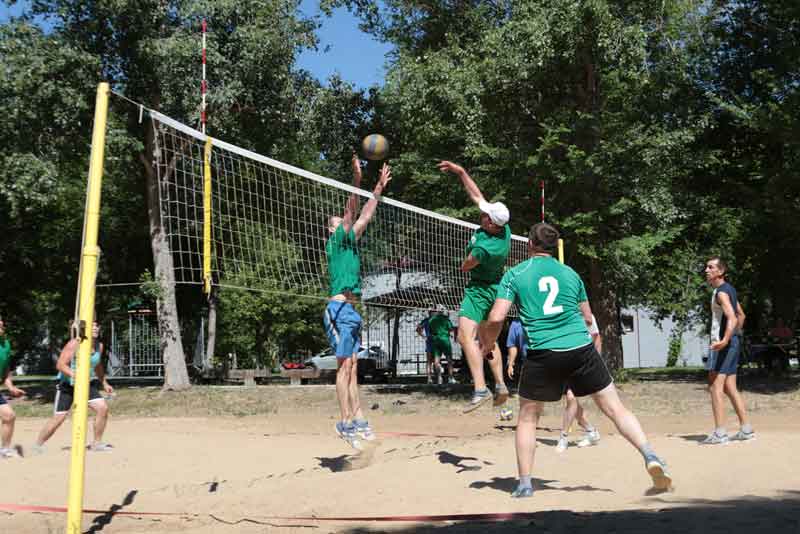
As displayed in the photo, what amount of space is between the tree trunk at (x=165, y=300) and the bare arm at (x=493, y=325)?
1269cm

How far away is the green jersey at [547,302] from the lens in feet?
17.8

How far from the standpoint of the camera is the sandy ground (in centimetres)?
484

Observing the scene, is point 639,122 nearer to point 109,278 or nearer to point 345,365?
point 345,365

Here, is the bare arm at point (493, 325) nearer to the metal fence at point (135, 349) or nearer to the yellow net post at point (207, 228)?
the yellow net post at point (207, 228)

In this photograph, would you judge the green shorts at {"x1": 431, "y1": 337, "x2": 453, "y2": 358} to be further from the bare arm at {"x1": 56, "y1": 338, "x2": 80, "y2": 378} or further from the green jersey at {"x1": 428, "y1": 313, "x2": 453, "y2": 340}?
the bare arm at {"x1": 56, "y1": 338, "x2": 80, "y2": 378}

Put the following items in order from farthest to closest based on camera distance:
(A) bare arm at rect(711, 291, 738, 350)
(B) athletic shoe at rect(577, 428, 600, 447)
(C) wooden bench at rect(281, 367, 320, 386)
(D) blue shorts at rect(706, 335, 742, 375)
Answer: (C) wooden bench at rect(281, 367, 320, 386), (B) athletic shoe at rect(577, 428, 600, 447), (D) blue shorts at rect(706, 335, 742, 375), (A) bare arm at rect(711, 291, 738, 350)

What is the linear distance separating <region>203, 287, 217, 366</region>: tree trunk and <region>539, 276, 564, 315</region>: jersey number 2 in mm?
20387

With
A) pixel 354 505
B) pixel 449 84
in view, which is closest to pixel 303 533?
pixel 354 505

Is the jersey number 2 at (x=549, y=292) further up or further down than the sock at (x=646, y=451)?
further up

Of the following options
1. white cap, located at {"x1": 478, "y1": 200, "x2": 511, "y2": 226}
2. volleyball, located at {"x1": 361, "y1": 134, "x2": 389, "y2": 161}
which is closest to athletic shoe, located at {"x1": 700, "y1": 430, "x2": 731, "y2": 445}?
white cap, located at {"x1": 478, "y1": 200, "x2": 511, "y2": 226}

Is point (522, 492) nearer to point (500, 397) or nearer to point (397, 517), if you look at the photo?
point (397, 517)

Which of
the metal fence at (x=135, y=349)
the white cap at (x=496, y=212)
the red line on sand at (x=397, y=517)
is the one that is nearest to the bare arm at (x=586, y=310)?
the white cap at (x=496, y=212)

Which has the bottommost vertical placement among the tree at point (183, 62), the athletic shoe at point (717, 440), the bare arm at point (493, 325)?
the athletic shoe at point (717, 440)

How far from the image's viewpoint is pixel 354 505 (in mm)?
5602
